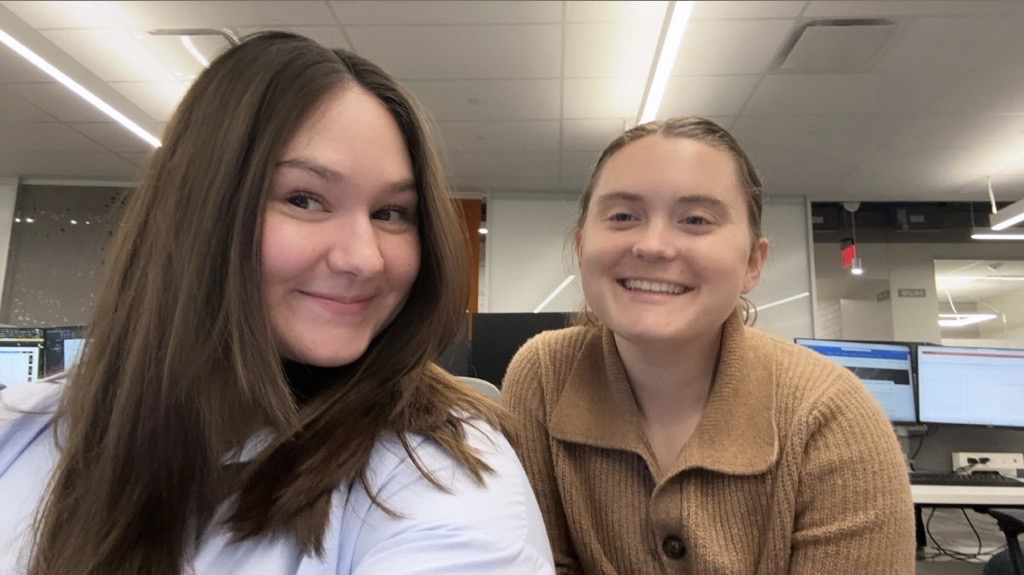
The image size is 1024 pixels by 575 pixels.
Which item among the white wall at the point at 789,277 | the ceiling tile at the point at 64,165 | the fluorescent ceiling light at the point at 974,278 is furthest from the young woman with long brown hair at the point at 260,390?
the fluorescent ceiling light at the point at 974,278

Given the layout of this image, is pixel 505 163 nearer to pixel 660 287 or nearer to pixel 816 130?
pixel 816 130

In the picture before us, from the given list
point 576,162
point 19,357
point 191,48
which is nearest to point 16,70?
point 191,48

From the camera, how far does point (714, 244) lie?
1.07 m

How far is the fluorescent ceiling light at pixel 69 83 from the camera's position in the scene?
3578 mm

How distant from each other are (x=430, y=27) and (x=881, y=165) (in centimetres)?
405

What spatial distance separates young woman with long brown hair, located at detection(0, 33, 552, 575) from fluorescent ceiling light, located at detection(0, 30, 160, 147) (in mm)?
2621

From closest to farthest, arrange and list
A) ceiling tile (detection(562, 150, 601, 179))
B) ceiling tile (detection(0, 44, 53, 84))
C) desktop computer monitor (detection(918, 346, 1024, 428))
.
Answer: desktop computer monitor (detection(918, 346, 1024, 428)) < ceiling tile (detection(0, 44, 53, 84)) < ceiling tile (detection(562, 150, 601, 179))

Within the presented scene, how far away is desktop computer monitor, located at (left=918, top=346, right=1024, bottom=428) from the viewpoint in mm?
2326

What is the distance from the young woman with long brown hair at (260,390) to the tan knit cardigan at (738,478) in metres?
0.35

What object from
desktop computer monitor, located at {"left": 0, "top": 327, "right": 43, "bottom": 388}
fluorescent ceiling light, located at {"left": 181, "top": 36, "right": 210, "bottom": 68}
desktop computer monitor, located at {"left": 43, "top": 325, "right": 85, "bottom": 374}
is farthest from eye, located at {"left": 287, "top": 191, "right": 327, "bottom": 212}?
fluorescent ceiling light, located at {"left": 181, "top": 36, "right": 210, "bottom": 68}

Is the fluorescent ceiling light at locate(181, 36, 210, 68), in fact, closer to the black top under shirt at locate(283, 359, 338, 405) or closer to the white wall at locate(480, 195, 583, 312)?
the white wall at locate(480, 195, 583, 312)

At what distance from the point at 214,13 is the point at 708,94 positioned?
2953 mm

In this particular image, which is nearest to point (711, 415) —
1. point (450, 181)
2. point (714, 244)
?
point (714, 244)

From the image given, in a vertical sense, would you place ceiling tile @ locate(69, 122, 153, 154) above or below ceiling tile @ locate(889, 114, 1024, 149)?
below
